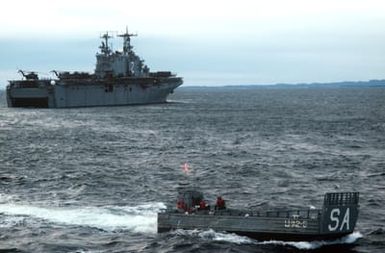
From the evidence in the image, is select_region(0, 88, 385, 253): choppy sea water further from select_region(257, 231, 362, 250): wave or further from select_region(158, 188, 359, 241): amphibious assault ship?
select_region(158, 188, 359, 241): amphibious assault ship

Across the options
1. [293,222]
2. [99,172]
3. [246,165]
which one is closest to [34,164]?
[99,172]

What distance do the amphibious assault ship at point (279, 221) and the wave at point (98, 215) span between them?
3002mm

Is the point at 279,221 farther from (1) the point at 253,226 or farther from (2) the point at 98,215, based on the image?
(2) the point at 98,215

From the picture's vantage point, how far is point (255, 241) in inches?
1469

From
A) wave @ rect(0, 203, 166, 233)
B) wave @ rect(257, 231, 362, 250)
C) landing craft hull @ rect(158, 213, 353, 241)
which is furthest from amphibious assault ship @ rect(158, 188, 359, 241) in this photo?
wave @ rect(0, 203, 166, 233)

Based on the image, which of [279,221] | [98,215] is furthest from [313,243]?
[98,215]

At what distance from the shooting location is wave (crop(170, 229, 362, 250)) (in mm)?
36125

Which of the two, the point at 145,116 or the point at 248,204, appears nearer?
the point at 248,204

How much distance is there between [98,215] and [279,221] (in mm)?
14518

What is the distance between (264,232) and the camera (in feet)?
121

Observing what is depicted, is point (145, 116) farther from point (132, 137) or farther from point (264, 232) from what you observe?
point (264, 232)

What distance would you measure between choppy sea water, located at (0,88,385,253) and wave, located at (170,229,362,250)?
0.07 metres

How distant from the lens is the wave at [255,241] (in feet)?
119

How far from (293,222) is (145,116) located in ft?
409
